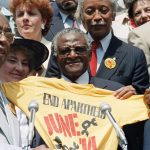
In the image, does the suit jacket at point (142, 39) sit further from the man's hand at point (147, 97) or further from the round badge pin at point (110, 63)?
the man's hand at point (147, 97)

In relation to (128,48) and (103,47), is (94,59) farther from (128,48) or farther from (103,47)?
(128,48)

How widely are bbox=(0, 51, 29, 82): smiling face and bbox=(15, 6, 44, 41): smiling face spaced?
94 cm

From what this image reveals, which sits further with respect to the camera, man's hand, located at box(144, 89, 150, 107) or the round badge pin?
the round badge pin

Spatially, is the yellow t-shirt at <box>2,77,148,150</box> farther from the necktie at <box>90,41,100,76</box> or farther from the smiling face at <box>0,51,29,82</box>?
the necktie at <box>90,41,100,76</box>

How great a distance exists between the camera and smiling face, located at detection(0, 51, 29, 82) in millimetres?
5090

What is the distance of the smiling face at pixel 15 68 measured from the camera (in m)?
5.09

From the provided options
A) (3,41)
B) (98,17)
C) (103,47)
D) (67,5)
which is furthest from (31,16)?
(3,41)

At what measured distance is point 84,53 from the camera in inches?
194

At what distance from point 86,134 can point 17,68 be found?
97 cm

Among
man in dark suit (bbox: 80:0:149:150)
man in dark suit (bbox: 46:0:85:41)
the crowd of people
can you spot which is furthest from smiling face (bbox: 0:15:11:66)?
man in dark suit (bbox: 46:0:85:41)

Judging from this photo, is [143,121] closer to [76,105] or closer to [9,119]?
[76,105]

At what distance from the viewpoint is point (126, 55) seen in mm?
5465

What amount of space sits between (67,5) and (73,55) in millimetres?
2520

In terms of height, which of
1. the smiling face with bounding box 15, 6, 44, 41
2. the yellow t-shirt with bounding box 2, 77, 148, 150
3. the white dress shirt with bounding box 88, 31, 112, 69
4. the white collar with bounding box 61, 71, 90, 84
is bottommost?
the yellow t-shirt with bounding box 2, 77, 148, 150
